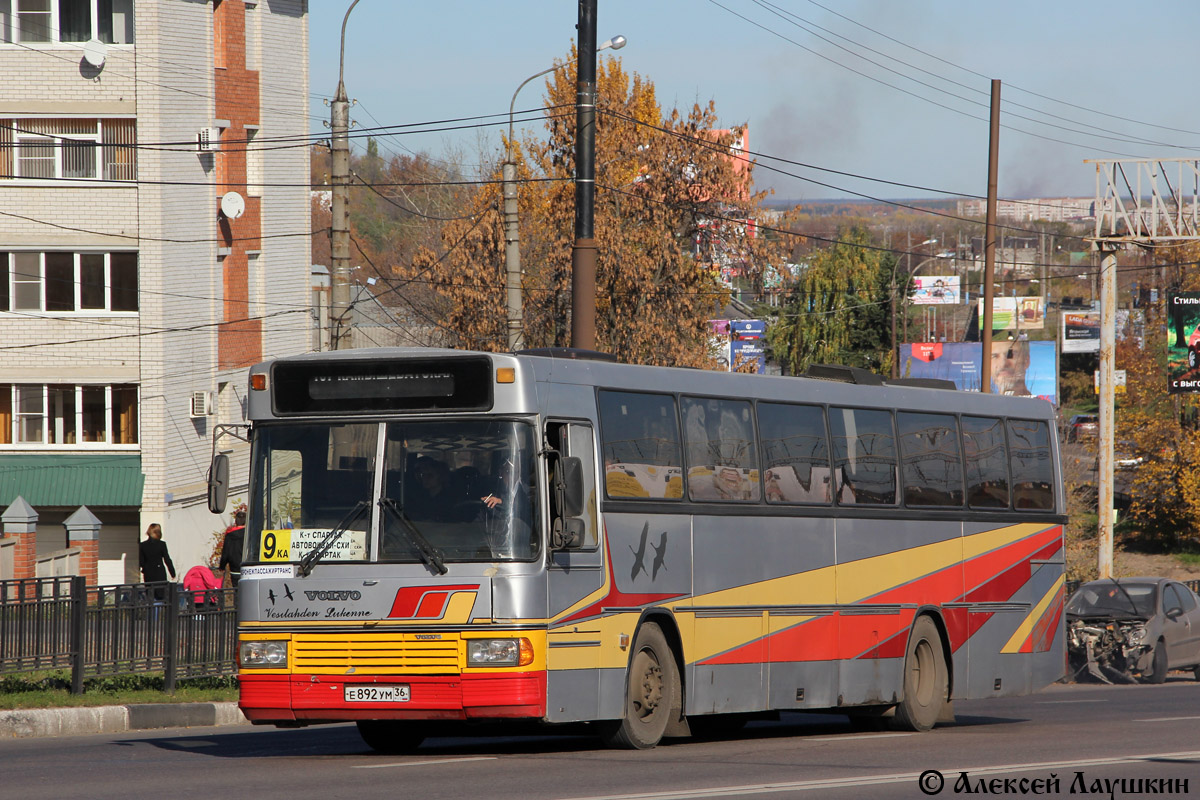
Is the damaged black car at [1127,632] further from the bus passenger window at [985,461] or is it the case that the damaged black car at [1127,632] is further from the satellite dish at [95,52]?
the satellite dish at [95,52]

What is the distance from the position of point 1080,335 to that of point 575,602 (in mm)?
101072

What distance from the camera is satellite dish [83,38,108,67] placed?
39.5 meters

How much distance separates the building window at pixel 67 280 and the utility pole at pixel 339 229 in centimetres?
1806

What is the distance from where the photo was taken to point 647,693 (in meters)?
12.5

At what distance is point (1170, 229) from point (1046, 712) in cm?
2154

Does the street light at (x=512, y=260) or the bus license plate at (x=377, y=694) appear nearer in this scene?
the bus license plate at (x=377, y=694)

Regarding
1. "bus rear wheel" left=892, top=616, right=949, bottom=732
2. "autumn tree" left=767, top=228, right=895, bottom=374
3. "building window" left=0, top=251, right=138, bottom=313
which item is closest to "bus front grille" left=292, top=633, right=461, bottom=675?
"bus rear wheel" left=892, top=616, right=949, bottom=732

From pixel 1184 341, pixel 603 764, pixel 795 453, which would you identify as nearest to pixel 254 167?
pixel 1184 341

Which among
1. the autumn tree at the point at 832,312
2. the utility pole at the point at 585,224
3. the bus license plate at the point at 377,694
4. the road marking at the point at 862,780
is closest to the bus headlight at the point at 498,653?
the bus license plate at the point at 377,694

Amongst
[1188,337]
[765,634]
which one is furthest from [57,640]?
[1188,337]

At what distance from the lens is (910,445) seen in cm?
1583

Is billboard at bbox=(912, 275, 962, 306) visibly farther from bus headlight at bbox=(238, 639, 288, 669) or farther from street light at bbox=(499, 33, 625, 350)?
bus headlight at bbox=(238, 639, 288, 669)

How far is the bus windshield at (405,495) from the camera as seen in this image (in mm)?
11258

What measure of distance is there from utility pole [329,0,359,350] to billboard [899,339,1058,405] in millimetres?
76492
